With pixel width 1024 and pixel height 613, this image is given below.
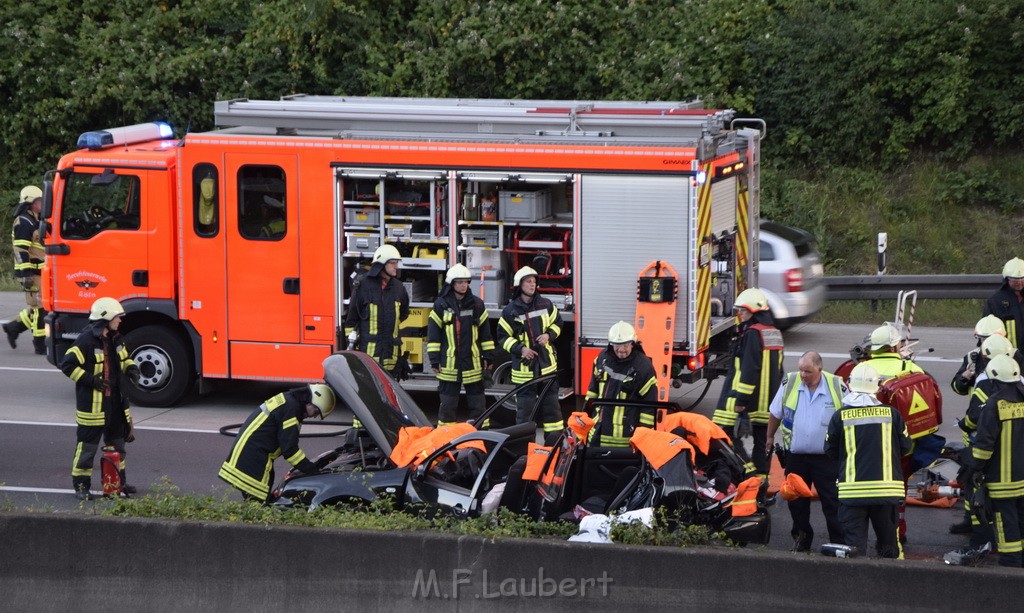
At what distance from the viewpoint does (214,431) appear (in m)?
12.1

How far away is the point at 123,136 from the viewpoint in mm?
13516

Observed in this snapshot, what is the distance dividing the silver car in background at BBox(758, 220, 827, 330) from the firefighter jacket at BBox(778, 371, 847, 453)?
7.03 metres

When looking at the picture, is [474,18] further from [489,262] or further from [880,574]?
[880,574]

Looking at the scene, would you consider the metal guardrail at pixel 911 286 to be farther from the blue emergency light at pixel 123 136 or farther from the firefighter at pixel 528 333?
the blue emergency light at pixel 123 136

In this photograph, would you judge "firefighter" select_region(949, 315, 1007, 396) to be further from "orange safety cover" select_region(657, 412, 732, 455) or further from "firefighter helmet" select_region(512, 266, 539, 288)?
"firefighter helmet" select_region(512, 266, 539, 288)

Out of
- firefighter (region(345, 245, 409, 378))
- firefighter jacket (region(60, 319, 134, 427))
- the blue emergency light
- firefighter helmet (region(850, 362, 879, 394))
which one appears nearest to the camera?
firefighter helmet (region(850, 362, 879, 394))

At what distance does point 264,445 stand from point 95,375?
202cm

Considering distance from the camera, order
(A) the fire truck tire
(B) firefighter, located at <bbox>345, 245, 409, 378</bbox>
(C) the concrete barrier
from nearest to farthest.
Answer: (C) the concrete barrier
(B) firefighter, located at <bbox>345, 245, 409, 378</bbox>
(A) the fire truck tire

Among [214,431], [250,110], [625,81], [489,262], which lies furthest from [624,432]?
[625,81]

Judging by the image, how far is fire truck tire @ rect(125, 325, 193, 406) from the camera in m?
12.9

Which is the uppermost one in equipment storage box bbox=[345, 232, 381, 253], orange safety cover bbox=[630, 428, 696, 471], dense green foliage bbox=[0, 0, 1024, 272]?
dense green foliage bbox=[0, 0, 1024, 272]

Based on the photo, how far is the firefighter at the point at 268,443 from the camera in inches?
332

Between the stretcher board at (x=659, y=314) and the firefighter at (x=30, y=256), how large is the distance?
7.41 meters

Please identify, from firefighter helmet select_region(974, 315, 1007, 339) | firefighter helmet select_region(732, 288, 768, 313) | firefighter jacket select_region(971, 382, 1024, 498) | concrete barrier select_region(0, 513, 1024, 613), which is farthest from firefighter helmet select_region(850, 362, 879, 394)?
firefighter helmet select_region(974, 315, 1007, 339)
